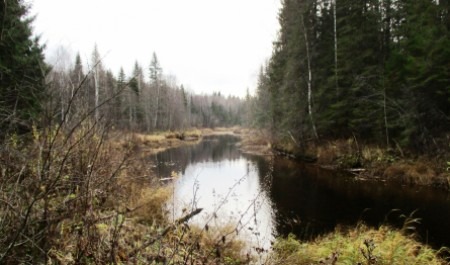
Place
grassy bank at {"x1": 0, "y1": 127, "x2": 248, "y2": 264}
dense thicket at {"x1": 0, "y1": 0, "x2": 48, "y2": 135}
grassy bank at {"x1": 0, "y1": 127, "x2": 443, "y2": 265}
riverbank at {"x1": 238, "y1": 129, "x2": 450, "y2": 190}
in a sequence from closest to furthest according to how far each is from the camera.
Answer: grassy bank at {"x1": 0, "y1": 127, "x2": 248, "y2": 264}, grassy bank at {"x1": 0, "y1": 127, "x2": 443, "y2": 265}, dense thicket at {"x1": 0, "y1": 0, "x2": 48, "y2": 135}, riverbank at {"x1": 238, "y1": 129, "x2": 450, "y2": 190}

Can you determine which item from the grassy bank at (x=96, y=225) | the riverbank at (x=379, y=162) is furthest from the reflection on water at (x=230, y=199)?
the riverbank at (x=379, y=162)

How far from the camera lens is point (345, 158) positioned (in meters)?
17.7

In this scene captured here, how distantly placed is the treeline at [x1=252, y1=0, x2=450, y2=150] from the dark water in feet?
12.6

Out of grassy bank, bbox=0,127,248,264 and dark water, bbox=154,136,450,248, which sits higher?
grassy bank, bbox=0,127,248,264

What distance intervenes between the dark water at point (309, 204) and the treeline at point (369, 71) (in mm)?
3834

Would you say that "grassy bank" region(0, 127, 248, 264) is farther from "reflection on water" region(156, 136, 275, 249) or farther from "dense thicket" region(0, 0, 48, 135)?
"reflection on water" region(156, 136, 275, 249)

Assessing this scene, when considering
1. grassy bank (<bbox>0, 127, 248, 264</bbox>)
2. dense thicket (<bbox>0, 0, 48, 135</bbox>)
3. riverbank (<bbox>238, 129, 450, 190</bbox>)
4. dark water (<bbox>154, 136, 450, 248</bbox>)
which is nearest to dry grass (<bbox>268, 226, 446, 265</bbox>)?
dark water (<bbox>154, 136, 450, 248</bbox>)

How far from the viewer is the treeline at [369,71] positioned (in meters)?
14.5

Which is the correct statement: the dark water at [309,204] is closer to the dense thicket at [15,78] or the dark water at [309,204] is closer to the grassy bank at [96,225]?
the grassy bank at [96,225]

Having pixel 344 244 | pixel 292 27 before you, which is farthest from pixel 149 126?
pixel 344 244

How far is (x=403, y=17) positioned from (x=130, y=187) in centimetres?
1732

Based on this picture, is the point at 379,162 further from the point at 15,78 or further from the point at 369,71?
the point at 15,78

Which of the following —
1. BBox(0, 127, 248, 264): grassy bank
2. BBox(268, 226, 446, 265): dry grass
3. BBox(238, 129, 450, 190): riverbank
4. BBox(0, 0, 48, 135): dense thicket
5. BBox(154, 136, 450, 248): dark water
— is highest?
BBox(0, 0, 48, 135): dense thicket

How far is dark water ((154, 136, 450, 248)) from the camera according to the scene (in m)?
8.33
